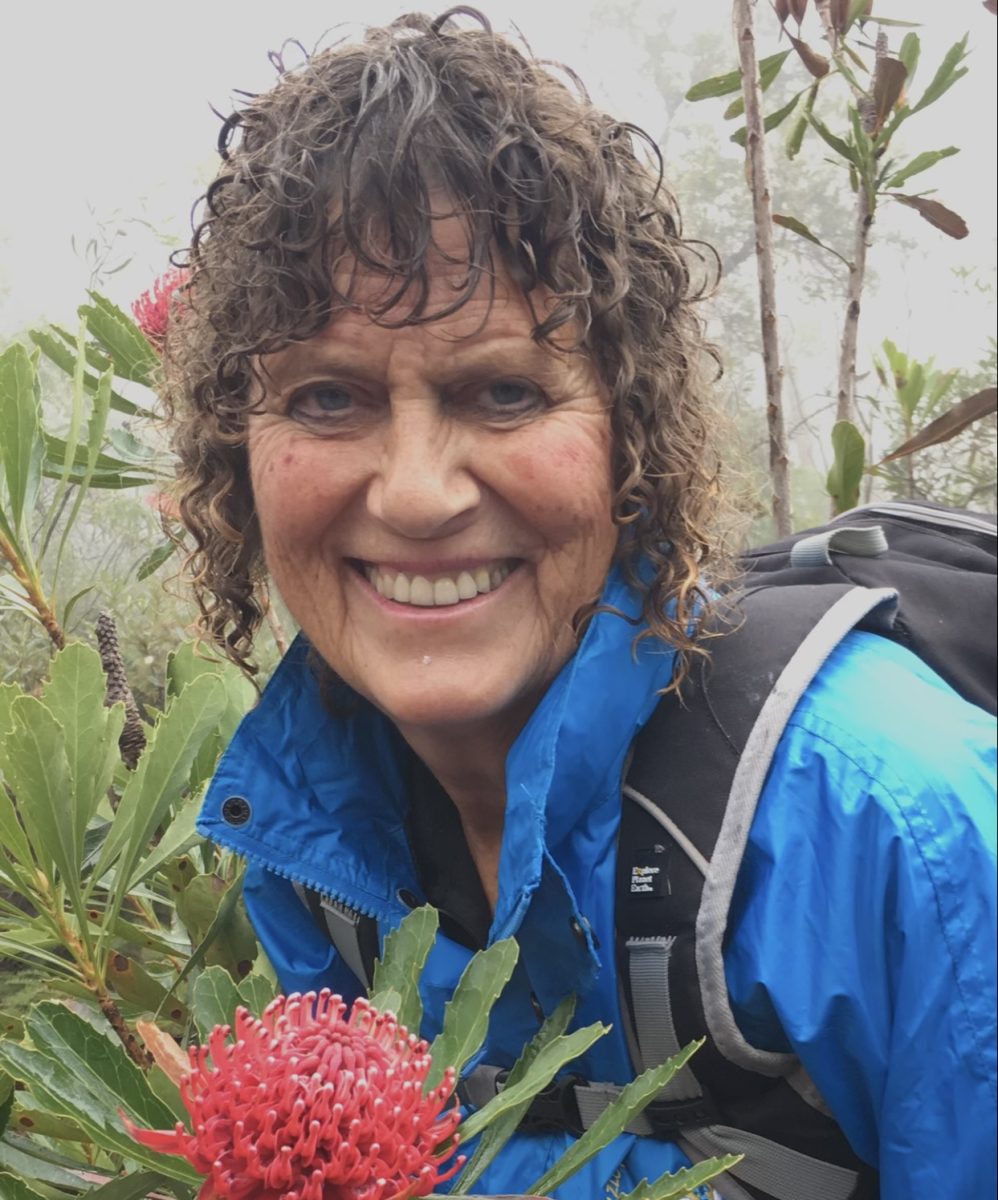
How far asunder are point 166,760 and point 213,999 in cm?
30

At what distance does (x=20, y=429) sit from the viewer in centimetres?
149

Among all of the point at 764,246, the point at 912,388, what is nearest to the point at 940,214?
the point at 764,246

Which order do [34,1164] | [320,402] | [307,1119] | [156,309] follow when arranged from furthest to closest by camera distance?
[156,309] < [320,402] < [34,1164] < [307,1119]

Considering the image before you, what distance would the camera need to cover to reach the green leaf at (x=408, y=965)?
3.46 ft

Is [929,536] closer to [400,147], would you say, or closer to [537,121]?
[537,121]

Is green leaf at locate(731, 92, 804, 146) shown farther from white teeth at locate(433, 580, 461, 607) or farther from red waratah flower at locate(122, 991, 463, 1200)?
red waratah flower at locate(122, 991, 463, 1200)

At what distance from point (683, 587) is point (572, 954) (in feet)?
1.50

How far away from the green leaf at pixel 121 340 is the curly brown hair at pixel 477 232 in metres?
0.39

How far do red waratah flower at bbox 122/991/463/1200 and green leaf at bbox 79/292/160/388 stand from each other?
1.34 metres

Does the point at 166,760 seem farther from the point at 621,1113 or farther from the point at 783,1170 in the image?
the point at 783,1170

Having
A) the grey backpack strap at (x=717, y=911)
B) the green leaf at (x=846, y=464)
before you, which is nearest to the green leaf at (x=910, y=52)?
the green leaf at (x=846, y=464)

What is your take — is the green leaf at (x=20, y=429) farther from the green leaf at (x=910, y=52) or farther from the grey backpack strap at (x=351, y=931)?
the green leaf at (x=910, y=52)

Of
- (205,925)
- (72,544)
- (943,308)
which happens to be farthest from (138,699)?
(943,308)

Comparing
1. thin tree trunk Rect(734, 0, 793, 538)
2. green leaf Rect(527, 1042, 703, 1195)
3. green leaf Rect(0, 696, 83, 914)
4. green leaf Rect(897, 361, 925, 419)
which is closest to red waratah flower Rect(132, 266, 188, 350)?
green leaf Rect(0, 696, 83, 914)
